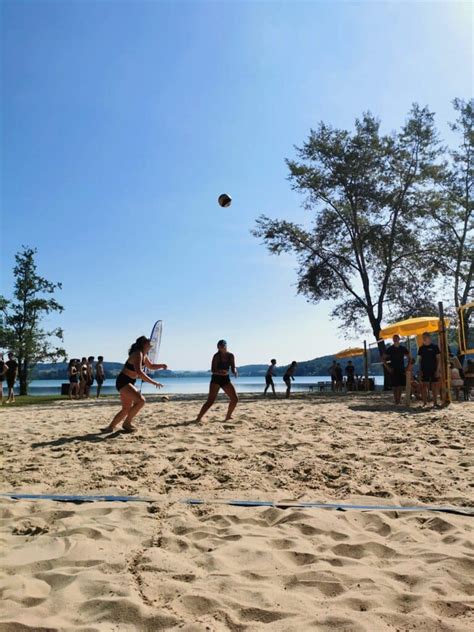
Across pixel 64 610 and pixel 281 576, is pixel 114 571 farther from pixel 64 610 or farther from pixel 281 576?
pixel 281 576

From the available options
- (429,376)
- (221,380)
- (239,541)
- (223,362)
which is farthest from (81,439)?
(429,376)

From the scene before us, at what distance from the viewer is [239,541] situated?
113 inches

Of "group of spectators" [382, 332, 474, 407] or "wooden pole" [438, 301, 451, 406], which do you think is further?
"wooden pole" [438, 301, 451, 406]

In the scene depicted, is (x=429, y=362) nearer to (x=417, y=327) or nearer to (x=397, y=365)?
(x=397, y=365)

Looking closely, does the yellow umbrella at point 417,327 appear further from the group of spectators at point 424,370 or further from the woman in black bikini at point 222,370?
the woman in black bikini at point 222,370

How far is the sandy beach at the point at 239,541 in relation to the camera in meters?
2.04

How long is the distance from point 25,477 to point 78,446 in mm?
1446

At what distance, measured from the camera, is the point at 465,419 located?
7949mm

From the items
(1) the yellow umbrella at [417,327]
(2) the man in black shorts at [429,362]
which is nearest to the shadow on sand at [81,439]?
(2) the man in black shorts at [429,362]

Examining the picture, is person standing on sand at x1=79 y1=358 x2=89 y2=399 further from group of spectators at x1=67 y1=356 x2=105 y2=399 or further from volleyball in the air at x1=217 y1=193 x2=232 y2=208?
volleyball in the air at x1=217 y1=193 x2=232 y2=208

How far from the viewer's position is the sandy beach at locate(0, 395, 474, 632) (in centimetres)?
204

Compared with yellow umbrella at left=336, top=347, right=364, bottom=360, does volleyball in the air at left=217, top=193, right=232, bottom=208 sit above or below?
above

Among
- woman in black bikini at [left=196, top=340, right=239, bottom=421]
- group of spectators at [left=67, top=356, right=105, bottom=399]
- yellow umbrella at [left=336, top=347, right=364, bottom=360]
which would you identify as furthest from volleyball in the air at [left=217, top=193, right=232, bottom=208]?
yellow umbrella at [left=336, top=347, right=364, bottom=360]

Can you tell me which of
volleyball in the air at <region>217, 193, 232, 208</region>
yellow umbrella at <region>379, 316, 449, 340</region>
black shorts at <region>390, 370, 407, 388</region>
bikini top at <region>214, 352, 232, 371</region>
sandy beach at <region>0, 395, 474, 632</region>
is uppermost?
volleyball in the air at <region>217, 193, 232, 208</region>
